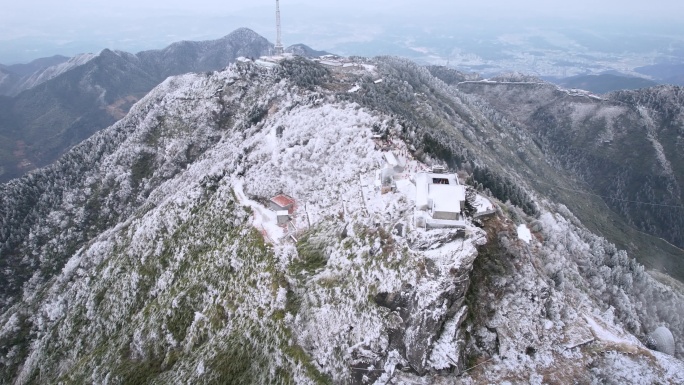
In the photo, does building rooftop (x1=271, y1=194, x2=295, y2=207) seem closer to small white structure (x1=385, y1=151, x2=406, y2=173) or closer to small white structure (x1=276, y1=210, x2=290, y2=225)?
small white structure (x1=276, y1=210, x2=290, y2=225)

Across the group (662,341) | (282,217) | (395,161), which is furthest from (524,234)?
(282,217)

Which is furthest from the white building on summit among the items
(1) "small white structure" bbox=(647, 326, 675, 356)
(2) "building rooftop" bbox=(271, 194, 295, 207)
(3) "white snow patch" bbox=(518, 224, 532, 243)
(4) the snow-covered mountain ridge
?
(1) "small white structure" bbox=(647, 326, 675, 356)

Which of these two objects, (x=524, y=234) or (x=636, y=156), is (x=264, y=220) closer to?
(x=524, y=234)

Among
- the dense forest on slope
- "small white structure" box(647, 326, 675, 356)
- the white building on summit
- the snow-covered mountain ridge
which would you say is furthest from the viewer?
the dense forest on slope

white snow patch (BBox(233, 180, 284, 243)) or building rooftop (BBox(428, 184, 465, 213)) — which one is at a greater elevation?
building rooftop (BBox(428, 184, 465, 213))

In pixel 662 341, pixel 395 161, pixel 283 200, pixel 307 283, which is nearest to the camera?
pixel 307 283

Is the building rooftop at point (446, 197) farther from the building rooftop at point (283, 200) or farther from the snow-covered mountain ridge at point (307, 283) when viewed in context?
the building rooftop at point (283, 200)
